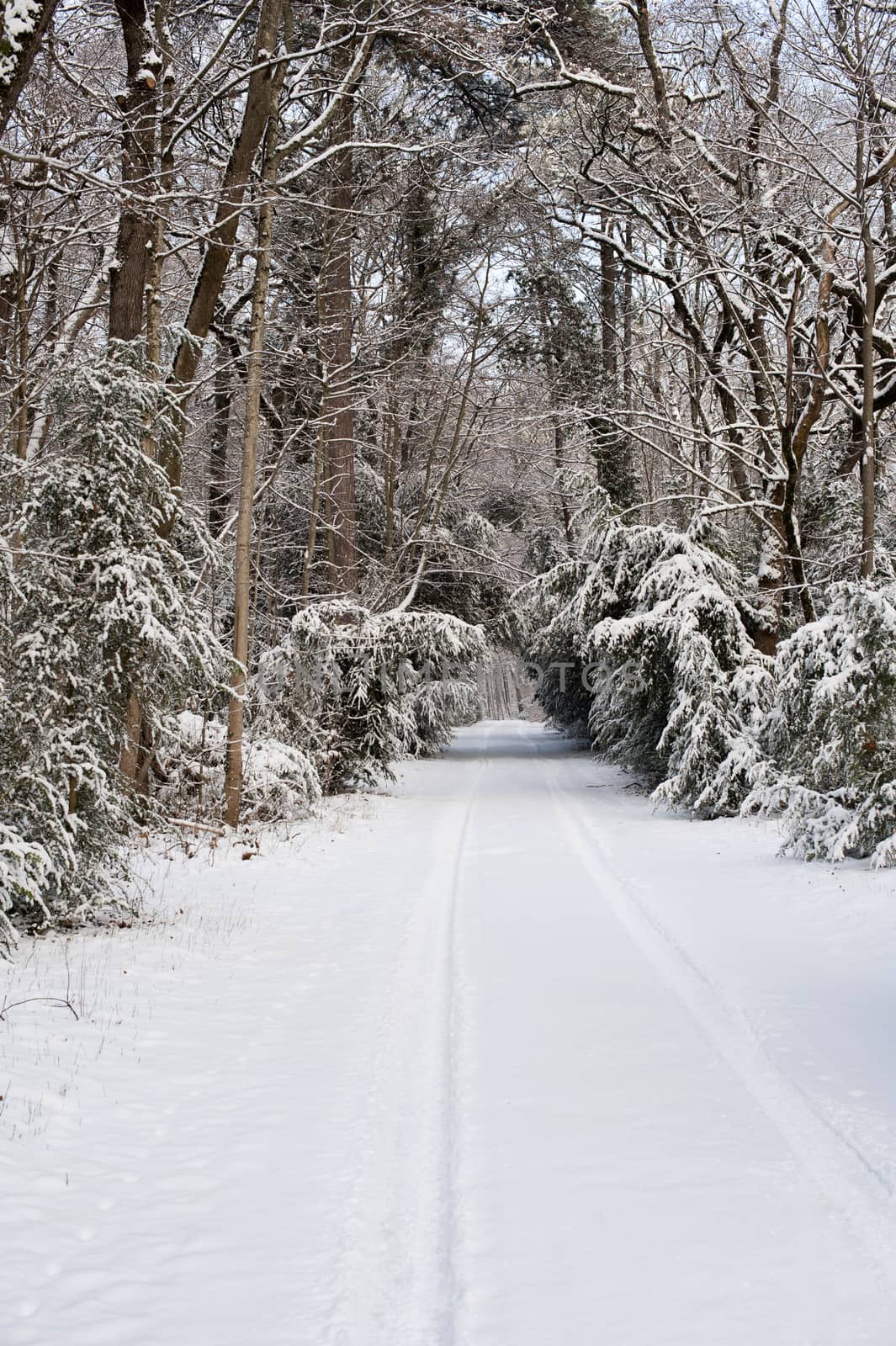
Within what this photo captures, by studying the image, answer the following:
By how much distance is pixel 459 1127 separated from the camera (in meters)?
3.91

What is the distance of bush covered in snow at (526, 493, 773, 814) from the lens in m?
13.0

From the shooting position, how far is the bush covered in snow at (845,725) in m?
8.60

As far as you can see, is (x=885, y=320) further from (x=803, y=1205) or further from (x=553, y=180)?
(x=803, y=1205)

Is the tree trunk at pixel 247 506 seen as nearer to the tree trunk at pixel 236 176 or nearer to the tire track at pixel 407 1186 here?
the tree trunk at pixel 236 176

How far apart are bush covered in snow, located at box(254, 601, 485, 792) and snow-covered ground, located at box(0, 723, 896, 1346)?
6.54 meters

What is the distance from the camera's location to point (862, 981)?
586 cm

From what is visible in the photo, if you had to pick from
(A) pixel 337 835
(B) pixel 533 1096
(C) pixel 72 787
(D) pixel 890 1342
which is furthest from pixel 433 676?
(D) pixel 890 1342

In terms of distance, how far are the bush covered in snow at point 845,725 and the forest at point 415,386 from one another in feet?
0.14

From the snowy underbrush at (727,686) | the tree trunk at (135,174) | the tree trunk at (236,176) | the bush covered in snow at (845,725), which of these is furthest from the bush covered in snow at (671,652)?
the tree trunk at (135,174)

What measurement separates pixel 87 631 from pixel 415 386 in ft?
43.5

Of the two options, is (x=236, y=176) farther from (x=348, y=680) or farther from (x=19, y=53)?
(x=348, y=680)

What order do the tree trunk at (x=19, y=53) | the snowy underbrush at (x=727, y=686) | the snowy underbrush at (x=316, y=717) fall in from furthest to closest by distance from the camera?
the snowy underbrush at (x=316, y=717) < the snowy underbrush at (x=727, y=686) < the tree trunk at (x=19, y=53)

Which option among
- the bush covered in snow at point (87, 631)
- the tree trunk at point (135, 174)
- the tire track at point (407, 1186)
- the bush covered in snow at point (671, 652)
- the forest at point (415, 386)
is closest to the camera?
the tire track at point (407, 1186)

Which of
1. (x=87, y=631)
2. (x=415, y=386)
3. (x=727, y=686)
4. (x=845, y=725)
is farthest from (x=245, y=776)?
(x=415, y=386)
